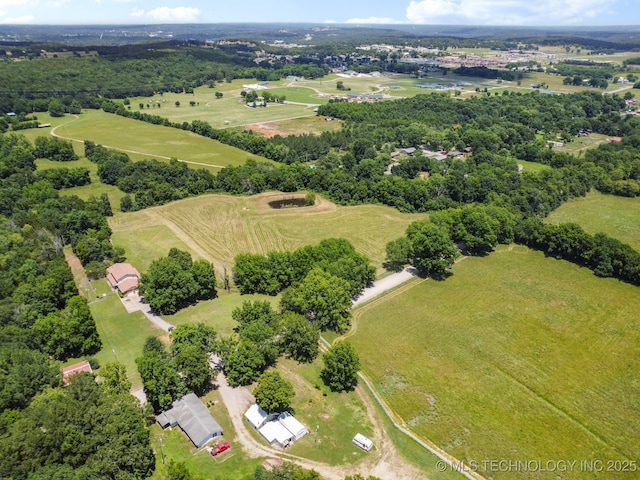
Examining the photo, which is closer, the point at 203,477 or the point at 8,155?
the point at 203,477

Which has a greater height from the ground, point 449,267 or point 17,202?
point 17,202

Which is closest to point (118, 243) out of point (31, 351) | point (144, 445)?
point (31, 351)

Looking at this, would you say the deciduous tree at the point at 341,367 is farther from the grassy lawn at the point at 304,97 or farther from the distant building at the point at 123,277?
the grassy lawn at the point at 304,97

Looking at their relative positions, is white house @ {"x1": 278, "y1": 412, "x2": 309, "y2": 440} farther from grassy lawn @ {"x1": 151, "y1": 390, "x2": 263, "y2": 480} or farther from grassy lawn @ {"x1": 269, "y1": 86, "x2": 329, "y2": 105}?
grassy lawn @ {"x1": 269, "y1": 86, "x2": 329, "y2": 105}

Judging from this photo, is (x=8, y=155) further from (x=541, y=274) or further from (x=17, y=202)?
(x=541, y=274)

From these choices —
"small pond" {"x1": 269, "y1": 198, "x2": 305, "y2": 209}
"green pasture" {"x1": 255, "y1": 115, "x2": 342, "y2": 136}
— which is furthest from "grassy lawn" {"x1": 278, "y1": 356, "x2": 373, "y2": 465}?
"green pasture" {"x1": 255, "y1": 115, "x2": 342, "y2": 136}

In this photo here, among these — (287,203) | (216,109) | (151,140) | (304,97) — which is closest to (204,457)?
(287,203)
